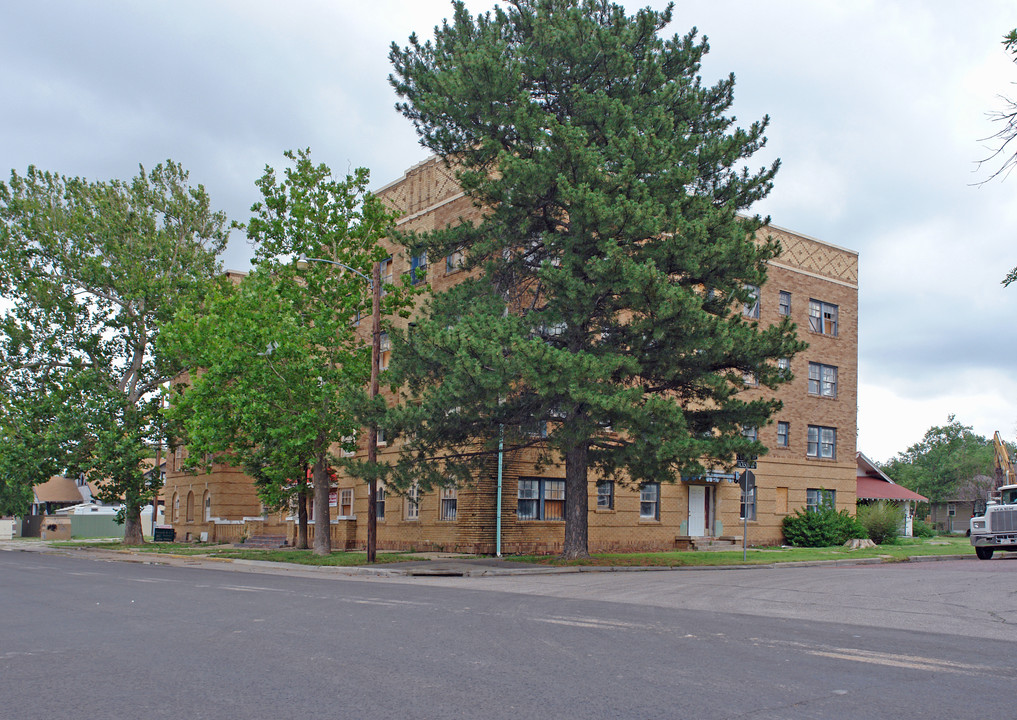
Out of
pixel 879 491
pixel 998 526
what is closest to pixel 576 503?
pixel 998 526

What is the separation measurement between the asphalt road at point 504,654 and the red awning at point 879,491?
105ft

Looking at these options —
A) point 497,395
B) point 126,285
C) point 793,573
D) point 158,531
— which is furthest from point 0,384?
point 793,573

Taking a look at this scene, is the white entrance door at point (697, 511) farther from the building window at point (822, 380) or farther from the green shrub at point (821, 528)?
the building window at point (822, 380)

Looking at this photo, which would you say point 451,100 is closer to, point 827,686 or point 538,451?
point 538,451

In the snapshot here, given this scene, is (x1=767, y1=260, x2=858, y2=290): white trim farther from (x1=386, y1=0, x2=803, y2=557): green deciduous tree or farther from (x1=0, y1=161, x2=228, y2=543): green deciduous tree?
(x1=0, y1=161, x2=228, y2=543): green deciduous tree

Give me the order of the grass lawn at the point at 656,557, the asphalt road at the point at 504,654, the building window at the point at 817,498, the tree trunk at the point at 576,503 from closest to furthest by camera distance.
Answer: the asphalt road at the point at 504,654 < the tree trunk at the point at 576,503 < the grass lawn at the point at 656,557 < the building window at the point at 817,498

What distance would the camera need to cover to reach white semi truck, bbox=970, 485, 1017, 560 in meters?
29.3

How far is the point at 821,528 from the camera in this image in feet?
128

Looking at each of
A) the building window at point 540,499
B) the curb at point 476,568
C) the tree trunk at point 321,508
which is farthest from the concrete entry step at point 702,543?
the tree trunk at point 321,508

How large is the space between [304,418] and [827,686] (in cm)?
2188

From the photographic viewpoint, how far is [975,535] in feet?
98.1

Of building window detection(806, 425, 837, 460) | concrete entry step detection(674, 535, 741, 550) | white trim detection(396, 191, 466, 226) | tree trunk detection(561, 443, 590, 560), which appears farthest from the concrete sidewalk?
white trim detection(396, 191, 466, 226)

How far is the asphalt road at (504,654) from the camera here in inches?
257

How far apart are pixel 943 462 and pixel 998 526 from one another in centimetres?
8737
